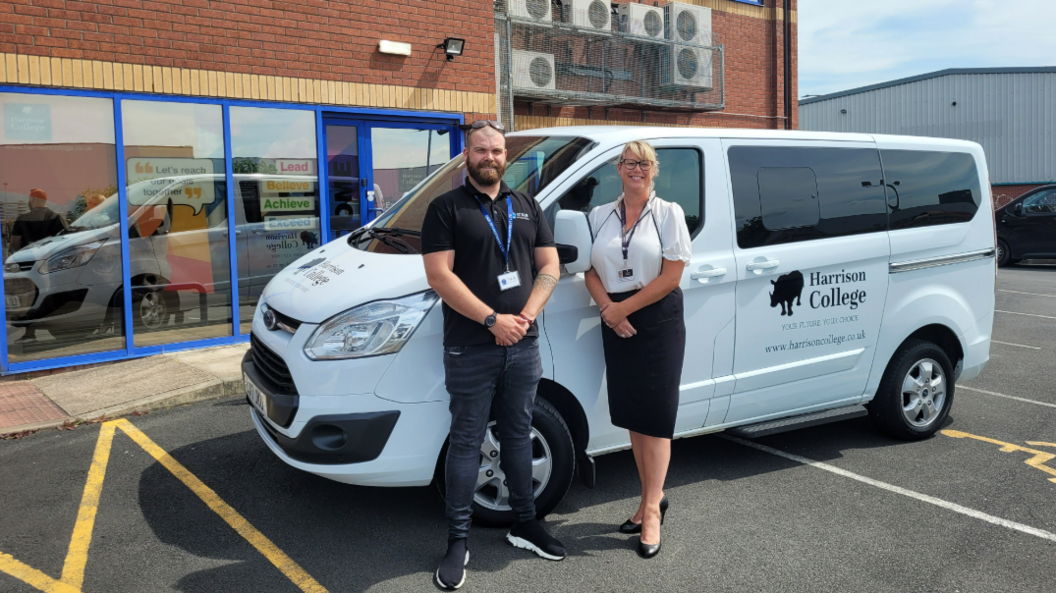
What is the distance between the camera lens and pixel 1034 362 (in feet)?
26.3

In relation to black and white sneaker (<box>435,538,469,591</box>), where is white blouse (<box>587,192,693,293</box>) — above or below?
above

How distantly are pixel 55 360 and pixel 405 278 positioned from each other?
5255 millimetres

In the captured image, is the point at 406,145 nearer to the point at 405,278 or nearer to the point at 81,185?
the point at 81,185

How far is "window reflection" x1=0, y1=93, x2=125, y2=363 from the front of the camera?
7227 mm

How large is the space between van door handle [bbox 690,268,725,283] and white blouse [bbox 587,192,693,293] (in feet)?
1.73

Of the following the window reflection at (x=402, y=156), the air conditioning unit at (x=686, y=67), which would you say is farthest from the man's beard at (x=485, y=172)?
the air conditioning unit at (x=686, y=67)

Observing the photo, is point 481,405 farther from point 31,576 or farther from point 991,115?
point 991,115

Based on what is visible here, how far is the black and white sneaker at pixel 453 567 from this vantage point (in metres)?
3.43

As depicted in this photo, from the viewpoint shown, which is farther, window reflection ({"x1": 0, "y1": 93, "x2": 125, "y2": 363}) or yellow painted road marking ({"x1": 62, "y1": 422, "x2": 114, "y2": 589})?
window reflection ({"x1": 0, "y1": 93, "x2": 125, "y2": 363})

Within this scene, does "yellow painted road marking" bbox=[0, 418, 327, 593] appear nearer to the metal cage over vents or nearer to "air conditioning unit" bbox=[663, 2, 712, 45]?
the metal cage over vents

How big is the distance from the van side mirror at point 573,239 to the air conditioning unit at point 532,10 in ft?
30.9

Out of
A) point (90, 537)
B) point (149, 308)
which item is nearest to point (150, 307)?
point (149, 308)

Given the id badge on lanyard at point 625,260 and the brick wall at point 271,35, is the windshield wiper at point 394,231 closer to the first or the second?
the id badge on lanyard at point 625,260

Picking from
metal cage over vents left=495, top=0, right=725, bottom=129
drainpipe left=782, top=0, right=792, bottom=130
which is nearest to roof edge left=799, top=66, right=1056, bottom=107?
drainpipe left=782, top=0, right=792, bottom=130
